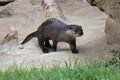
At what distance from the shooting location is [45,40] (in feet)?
26.9

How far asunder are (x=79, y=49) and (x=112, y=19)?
0.88 m

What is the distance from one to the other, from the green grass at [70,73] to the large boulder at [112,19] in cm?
183

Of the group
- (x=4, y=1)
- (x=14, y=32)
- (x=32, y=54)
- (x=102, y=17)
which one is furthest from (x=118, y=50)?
(x=4, y=1)

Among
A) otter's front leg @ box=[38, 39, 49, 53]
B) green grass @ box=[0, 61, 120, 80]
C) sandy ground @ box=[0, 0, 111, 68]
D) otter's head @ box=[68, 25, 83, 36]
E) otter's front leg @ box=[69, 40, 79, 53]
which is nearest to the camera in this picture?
green grass @ box=[0, 61, 120, 80]

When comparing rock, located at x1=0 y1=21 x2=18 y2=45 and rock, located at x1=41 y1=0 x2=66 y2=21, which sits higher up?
rock, located at x1=0 y1=21 x2=18 y2=45

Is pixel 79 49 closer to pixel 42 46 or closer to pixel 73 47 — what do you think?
pixel 73 47

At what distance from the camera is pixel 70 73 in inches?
180

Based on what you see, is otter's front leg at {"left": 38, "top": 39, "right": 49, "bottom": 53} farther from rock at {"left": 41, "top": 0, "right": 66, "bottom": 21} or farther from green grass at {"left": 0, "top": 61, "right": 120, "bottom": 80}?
green grass at {"left": 0, "top": 61, "right": 120, "bottom": 80}

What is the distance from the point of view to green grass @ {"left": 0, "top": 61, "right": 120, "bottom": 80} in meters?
4.44

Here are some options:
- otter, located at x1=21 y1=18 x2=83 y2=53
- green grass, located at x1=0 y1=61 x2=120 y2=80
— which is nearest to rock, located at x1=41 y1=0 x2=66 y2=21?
otter, located at x1=21 y1=18 x2=83 y2=53

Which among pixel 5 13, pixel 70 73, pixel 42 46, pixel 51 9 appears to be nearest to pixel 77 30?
pixel 42 46

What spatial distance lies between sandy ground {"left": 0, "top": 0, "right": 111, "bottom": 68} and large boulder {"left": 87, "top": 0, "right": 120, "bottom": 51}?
0.19 metres

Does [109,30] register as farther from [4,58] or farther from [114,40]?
[4,58]

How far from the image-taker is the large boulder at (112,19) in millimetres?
6668
